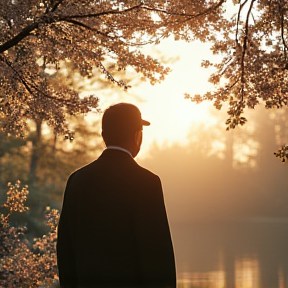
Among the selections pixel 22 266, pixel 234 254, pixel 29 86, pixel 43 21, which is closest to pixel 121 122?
pixel 43 21

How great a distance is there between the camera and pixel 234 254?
4159cm

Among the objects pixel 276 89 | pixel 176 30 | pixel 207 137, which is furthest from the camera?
pixel 207 137

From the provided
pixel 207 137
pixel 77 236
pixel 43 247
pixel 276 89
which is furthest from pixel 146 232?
pixel 207 137

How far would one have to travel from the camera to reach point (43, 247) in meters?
18.1

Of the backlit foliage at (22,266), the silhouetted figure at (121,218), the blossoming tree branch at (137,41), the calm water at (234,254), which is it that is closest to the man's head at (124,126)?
the silhouetted figure at (121,218)

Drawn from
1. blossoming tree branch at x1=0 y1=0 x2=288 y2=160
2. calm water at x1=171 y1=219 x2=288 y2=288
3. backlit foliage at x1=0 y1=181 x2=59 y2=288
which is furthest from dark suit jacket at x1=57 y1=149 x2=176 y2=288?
calm water at x1=171 y1=219 x2=288 y2=288

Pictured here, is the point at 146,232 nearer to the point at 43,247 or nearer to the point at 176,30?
the point at 176,30

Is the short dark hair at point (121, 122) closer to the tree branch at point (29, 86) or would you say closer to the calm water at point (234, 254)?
the tree branch at point (29, 86)

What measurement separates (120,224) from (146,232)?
0.15 m

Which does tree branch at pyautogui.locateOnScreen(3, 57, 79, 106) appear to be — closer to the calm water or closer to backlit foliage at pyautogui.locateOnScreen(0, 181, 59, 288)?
backlit foliage at pyautogui.locateOnScreen(0, 181, 59, 288)

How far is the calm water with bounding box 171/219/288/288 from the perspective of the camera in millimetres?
30062

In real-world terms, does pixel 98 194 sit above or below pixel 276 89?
below

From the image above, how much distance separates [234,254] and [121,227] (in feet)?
129

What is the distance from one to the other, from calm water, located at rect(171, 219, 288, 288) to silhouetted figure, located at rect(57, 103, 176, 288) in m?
25.1
